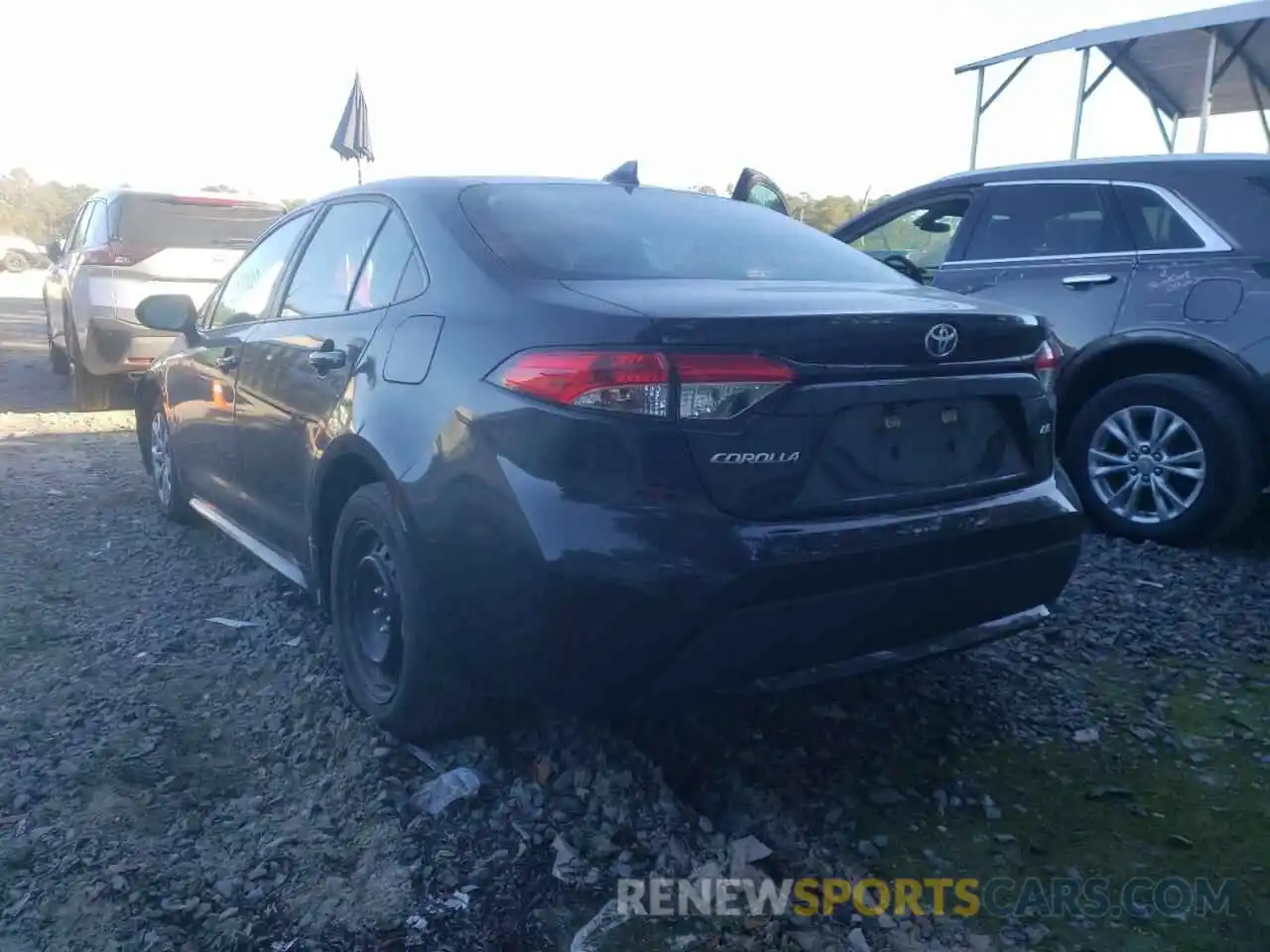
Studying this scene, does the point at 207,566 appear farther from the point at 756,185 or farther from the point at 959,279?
the point at 959,279

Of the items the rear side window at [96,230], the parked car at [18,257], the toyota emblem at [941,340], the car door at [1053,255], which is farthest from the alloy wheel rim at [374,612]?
the parked car at [18,257]

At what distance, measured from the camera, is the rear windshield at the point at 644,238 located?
3059 mm

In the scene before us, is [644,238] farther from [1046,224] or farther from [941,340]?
[1046,224]

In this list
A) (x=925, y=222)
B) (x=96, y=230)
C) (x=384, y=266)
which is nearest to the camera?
(x=384, y=266)

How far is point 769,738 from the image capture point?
323 cm

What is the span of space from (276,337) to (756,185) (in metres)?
2.77

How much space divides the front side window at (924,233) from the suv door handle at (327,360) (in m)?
3.35

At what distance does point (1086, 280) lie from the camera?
535 cm

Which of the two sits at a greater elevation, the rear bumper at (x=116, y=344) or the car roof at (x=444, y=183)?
the car roof at (x=444, y=183)

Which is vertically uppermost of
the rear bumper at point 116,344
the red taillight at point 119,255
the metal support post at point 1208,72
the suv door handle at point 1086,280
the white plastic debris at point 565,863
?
the metal support post at point 1208,72

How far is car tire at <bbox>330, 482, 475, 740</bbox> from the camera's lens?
9.47ft

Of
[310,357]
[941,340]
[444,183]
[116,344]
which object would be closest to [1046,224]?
[941,340]

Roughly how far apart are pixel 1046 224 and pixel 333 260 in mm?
3660

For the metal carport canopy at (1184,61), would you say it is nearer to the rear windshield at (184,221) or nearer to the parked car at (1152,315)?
the parked car at (1152,315)
